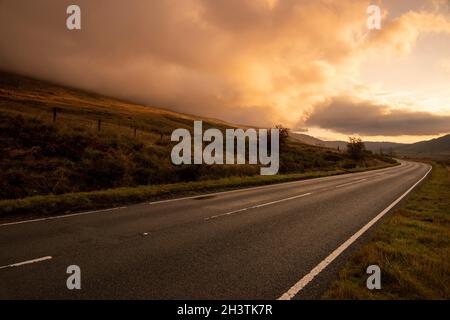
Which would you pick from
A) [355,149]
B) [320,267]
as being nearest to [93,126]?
[320,267]

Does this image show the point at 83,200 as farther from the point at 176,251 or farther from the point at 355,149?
the point at 355,149

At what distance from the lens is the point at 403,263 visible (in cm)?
572

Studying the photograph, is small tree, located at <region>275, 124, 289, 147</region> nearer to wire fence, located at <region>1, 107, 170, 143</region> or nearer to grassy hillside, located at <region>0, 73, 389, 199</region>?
wire fence, located at <region>1, 107, 170, 143</region>

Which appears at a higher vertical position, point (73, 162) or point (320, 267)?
point (73, 162)

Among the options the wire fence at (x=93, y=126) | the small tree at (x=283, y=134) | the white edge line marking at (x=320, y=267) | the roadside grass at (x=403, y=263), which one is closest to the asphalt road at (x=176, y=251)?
the white edge line marking at (x=320, y=267)

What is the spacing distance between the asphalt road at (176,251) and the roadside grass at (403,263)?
426 mm

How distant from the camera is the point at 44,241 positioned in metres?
6.89

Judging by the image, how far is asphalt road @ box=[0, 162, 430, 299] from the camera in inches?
182

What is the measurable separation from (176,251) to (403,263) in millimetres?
4724

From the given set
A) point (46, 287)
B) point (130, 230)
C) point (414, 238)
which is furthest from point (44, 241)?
point (414, 238)

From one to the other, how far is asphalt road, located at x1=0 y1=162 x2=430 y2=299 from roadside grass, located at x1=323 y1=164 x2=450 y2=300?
1.40ft

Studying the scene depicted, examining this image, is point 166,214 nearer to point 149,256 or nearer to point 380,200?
point 149,256

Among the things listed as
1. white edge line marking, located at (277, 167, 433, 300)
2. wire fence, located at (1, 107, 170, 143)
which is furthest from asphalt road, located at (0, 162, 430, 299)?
wire fence, located at (1, 107, 170, 143)
